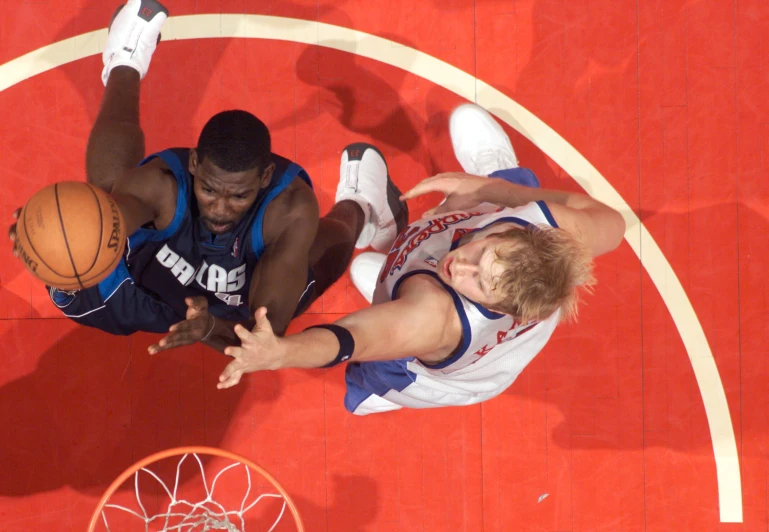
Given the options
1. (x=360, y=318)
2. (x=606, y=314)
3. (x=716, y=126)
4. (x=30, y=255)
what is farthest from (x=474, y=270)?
(x=716, y=126)

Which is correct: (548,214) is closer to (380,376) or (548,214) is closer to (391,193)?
(380,376)

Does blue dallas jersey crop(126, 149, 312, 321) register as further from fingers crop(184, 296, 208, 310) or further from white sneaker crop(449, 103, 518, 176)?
white sneaker crop(449, 103, 518, 176)

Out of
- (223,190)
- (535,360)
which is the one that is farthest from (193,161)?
(535,360)

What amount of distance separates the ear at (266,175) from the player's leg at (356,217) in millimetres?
671

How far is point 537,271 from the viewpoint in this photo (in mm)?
2156

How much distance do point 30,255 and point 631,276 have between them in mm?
3256

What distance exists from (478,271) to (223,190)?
109 cm

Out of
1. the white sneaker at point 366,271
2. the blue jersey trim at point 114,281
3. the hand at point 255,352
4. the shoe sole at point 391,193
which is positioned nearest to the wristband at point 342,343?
the hand at point 255,352

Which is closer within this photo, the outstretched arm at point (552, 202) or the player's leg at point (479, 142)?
the outstretched arm at point (552, 202)

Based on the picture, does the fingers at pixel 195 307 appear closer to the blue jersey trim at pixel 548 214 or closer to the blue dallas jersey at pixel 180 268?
the blue dallas jersey at pixel 180 268

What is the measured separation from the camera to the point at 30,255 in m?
2.32

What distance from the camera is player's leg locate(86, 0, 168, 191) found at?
10.5 ft

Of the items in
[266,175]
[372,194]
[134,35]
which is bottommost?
[266,175]

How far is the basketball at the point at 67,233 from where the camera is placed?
2.32m
